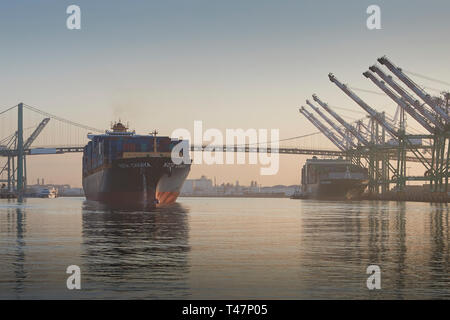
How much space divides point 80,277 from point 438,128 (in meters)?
113

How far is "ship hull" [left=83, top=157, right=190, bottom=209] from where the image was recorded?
7556 cm

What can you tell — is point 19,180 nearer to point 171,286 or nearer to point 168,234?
point 168,234

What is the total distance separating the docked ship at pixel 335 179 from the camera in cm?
16400

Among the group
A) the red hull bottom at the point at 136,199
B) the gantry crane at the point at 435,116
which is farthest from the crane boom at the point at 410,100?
the red hull bottom at the point at 136,199

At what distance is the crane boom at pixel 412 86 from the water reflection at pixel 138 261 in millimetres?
87006

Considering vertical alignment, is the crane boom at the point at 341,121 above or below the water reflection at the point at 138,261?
above

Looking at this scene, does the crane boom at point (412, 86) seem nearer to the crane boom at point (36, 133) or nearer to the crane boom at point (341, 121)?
the crane boom at point (341, 121)

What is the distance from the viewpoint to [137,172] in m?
75.5

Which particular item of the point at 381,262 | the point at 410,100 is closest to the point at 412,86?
the point at 410,100

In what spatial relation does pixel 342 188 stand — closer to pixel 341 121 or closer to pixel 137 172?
pixel 341 121

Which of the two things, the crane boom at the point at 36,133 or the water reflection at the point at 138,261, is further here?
the crane boom at the point at 36,133

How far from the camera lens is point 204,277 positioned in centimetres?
1964

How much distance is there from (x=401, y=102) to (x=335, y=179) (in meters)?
42.9

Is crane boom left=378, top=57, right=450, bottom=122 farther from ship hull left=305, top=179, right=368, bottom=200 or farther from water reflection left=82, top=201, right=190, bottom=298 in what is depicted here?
water reflection left=82, top=201, right=190, bottom=298
